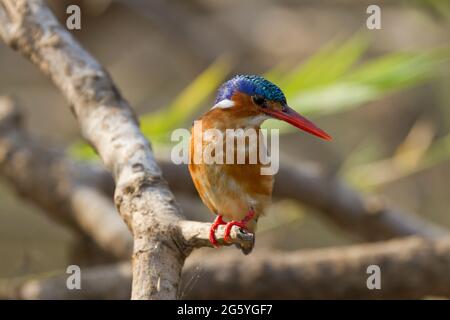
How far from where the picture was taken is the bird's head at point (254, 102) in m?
0.84

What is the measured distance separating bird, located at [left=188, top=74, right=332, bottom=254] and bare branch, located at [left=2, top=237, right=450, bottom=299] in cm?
69

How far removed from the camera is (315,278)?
4.96 feet

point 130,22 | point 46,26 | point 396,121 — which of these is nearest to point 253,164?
point 46,26

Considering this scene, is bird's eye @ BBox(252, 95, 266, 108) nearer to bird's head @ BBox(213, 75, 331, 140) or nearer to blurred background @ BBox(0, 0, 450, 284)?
bird's head @ BBox(213, 75, 331, 140)

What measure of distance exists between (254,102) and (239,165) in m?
0.09

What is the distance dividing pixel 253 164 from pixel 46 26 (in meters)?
0.43

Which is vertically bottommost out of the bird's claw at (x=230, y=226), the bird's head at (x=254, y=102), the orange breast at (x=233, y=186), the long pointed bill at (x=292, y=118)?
the bird's claw at (x=230, y=226)

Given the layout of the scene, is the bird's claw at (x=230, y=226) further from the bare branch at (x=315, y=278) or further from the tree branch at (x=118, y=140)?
the bare branch at (x=315, y=278)

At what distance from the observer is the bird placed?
2.58ft

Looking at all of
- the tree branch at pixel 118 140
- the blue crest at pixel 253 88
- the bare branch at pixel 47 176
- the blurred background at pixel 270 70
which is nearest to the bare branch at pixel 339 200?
the bare branch at pixel 47 176

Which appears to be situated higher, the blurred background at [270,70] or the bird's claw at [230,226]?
the blurred background at [270,70]

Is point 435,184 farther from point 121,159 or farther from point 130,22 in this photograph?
point 121,159

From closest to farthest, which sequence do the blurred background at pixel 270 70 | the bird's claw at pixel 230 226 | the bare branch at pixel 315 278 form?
1. the bird's claw at pixel 230 226
2. the bare branch at pixel 315 278
3. the blurred background at pixel 270 70

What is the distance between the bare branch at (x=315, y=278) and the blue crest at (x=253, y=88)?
689 mm
